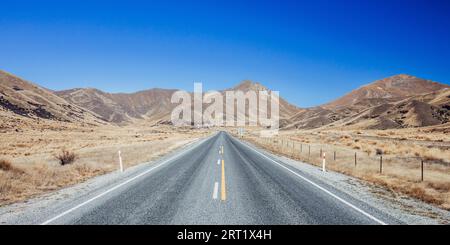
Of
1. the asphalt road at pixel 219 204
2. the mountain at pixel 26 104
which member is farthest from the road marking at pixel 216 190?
the mountain at pixel 26 104

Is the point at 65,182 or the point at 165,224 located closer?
the point at 165,224

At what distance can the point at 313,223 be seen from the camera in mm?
6734

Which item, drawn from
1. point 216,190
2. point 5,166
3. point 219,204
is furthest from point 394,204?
point 5,166

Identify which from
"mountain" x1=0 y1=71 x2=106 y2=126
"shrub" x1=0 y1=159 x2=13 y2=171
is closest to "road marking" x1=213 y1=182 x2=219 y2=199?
"shrub" x1=0 y1=159 x2=13 y2=171

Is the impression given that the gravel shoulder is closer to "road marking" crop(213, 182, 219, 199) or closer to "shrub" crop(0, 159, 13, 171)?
"road marking" crop(213, 182, 219, 199)

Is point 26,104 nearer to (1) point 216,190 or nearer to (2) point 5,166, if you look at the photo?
(2) point 5,166

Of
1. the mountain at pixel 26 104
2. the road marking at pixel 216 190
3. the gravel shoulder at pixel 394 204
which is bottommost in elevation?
the gravel shoulder at pixel 394 204

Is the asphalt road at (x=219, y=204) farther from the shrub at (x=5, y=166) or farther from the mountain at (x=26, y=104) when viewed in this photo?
the mountain at (x=26, y=104)

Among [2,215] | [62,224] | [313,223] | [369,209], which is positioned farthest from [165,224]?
[369,209]

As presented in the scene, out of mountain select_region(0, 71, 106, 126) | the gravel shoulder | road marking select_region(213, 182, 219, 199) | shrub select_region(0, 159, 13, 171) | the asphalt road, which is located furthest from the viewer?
mountain select_region(0, 71, 106, 126)

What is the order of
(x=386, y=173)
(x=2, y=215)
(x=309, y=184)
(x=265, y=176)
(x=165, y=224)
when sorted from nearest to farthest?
1. (x=165, y=224)
2. (x=2, y=215)
3. (x=309, y=184)
4. (x=265, y=176)
5. (x=386, y=173)

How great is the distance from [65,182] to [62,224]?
6.72 meters
